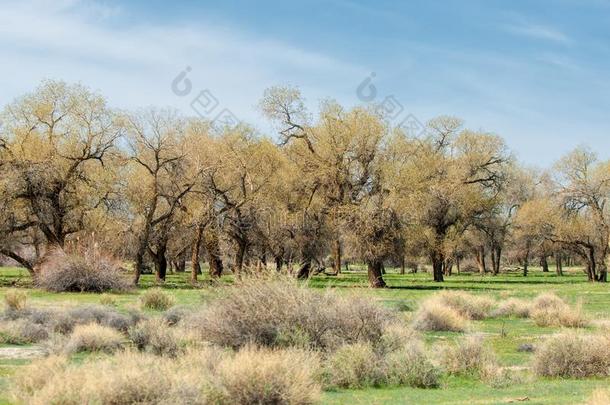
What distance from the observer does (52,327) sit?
74.6 ft

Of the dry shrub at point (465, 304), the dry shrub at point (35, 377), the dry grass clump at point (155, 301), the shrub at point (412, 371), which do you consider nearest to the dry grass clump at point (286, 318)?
the shrub at point (412, 371)

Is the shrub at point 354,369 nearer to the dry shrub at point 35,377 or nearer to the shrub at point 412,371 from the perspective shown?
the shrub at point 412,371

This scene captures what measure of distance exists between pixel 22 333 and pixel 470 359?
1264cm

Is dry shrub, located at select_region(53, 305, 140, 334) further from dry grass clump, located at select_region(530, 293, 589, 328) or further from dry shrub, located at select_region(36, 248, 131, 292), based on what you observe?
dry shrub, located at select_region(36, 248, 131, 292)

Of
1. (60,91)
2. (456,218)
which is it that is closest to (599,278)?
(456,218)

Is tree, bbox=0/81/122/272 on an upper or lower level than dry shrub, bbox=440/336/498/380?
upper

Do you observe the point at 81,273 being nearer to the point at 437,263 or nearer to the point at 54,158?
the point at 54,158

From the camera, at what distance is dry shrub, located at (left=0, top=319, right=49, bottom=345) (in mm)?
21344

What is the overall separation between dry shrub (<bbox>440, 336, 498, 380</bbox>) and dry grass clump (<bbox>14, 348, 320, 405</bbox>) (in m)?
5.52

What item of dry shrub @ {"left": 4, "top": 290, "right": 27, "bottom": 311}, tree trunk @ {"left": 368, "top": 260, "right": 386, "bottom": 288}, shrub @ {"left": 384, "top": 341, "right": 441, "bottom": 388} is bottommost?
shrub @ {"left": 384, "top": 341, "right": 441, "bottom": 388}

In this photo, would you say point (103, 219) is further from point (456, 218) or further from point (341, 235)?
point (456, 218)

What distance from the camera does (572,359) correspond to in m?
17.0

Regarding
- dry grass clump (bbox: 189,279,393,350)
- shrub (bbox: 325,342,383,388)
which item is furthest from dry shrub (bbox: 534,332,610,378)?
shrub (bbox: 325,342,383,388)

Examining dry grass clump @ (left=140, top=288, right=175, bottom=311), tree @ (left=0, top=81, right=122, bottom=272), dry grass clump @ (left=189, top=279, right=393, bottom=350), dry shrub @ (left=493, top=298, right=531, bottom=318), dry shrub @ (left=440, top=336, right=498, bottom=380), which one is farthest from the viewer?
tree @ (left=0, top=81, right=122, bottom=272)
